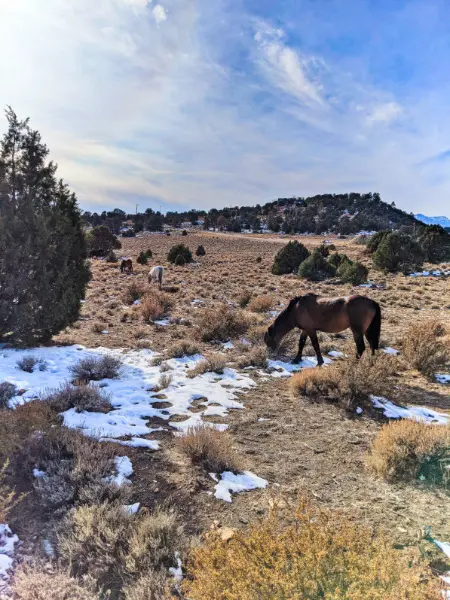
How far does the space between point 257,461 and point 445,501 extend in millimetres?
1901

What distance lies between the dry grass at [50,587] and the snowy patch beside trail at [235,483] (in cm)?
143

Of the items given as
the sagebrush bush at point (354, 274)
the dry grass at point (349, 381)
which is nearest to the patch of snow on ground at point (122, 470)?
the dry grass at point (349, 381)

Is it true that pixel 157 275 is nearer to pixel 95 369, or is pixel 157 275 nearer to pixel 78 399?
pixel 95 369

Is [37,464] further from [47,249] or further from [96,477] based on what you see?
[47,249]

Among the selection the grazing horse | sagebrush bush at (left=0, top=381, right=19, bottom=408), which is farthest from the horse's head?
the grazing horse

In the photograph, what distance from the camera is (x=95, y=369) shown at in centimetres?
673

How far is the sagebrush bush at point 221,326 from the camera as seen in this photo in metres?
9.85

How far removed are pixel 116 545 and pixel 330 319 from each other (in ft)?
19.7

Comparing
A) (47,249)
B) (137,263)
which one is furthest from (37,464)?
(137,263)

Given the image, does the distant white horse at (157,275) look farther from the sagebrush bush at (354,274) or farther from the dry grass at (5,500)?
the dry grass at (5,500)

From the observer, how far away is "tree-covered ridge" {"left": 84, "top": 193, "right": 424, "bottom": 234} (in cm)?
8256

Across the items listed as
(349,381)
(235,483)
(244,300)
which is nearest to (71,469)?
(235,483)

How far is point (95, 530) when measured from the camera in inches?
108

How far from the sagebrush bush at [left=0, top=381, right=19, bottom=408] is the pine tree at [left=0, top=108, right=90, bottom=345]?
8.99 ft
